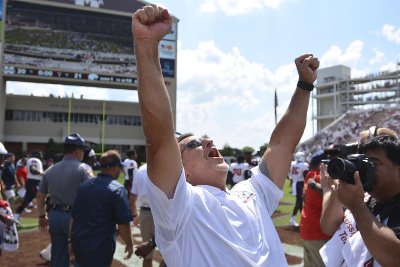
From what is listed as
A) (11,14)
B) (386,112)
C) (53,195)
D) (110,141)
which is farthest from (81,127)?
(53,195)

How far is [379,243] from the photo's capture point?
5.63 ft

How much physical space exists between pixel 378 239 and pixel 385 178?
39cm

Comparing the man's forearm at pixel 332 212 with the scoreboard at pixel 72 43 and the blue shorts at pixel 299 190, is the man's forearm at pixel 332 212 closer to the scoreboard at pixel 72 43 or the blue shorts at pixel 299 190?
the blue shorts at pixel 299 190

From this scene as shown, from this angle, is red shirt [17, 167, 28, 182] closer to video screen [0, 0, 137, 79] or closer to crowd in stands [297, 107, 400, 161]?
crowd in stands [297, 107, 400, 161]

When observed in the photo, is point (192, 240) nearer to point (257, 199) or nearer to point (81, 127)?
point (257, 199)

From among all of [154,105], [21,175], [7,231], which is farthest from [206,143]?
[21,175]

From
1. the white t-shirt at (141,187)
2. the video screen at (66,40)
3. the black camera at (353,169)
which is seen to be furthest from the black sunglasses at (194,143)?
the video screen at (66,40)

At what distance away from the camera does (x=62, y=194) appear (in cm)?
470

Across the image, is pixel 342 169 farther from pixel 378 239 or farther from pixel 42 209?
pixel 42 209

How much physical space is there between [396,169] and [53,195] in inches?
166

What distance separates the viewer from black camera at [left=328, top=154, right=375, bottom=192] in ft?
5.84

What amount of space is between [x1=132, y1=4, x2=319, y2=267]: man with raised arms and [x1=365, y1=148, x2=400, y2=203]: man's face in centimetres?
52

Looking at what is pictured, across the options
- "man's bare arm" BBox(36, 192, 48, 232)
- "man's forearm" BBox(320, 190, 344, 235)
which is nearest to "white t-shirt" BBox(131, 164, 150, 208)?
"man's bare arm" BBox(36, 192, 48, 232)

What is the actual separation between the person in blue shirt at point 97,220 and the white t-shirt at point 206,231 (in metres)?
2.23
